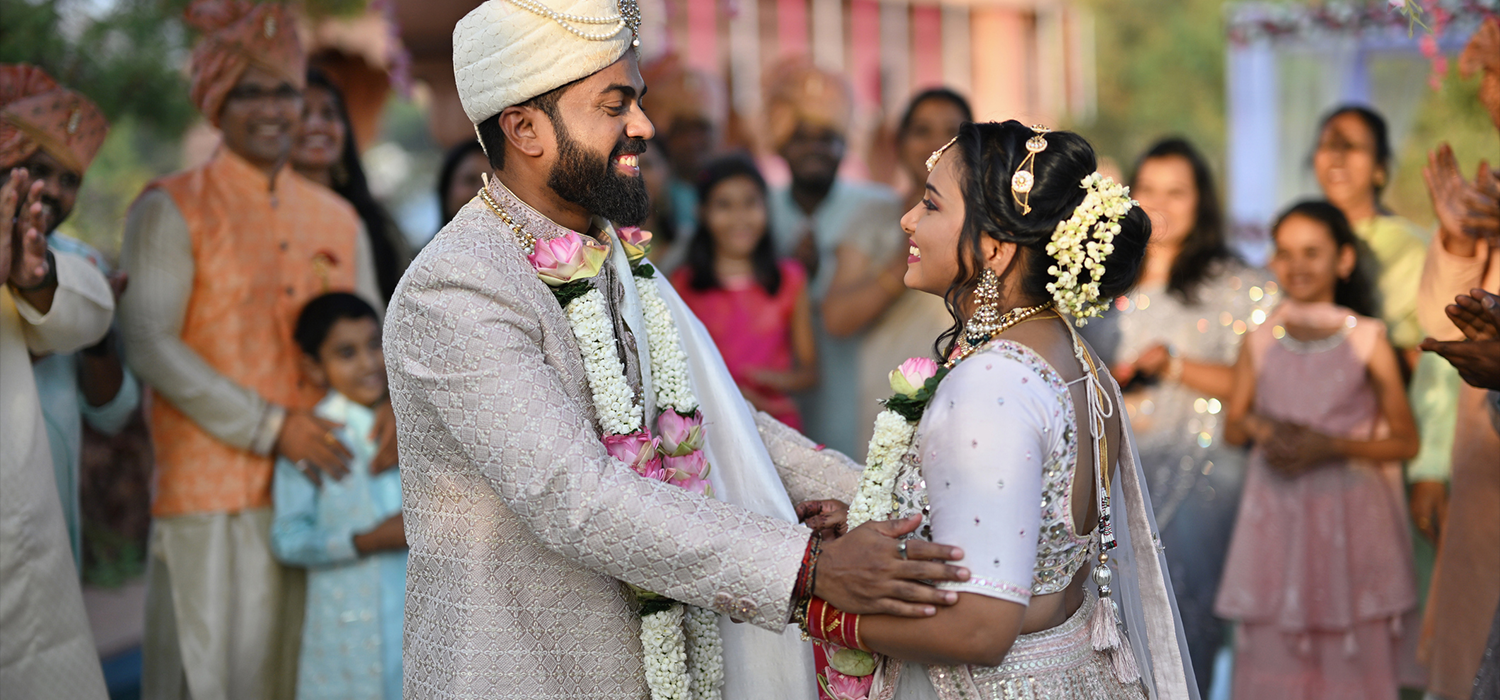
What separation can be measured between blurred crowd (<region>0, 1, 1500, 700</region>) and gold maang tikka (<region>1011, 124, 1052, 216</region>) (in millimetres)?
1446

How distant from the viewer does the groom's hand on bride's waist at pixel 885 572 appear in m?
2.08

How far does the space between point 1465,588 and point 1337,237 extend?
1.43 meters

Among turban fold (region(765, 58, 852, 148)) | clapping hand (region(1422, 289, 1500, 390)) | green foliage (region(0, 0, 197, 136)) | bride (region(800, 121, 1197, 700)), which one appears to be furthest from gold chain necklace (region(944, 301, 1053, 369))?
green foliage (region(0, 0, 197, 136))

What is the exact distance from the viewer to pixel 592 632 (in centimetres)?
250

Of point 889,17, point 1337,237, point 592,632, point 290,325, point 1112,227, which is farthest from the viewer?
point 889,17

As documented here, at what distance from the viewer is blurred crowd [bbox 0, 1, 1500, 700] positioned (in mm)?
3600

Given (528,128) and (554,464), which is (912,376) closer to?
(554,464)

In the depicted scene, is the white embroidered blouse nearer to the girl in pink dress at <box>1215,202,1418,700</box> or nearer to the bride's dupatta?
the bride's dupatta

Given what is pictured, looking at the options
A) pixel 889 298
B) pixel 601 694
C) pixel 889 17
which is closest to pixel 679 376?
pixel 601 694

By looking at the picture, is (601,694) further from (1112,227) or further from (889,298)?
(889,298)

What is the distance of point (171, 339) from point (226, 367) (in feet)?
0.63

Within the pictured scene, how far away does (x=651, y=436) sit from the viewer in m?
2.61

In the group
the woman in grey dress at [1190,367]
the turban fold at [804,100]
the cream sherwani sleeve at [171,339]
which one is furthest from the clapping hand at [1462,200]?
the cream sherwani sleeve at [171,339]

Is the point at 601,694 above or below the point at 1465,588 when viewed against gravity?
above
